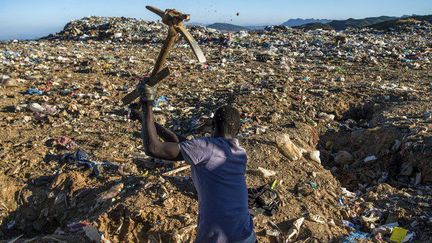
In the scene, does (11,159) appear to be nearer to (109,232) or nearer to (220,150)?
(109,232)

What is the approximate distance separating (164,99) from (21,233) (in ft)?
11.0

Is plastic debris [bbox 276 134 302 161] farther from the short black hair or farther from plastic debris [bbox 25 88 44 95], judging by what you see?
plastic debris [bbox 25 88 44 95]

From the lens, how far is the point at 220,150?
1.93 metres

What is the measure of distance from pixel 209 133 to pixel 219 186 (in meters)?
3.53

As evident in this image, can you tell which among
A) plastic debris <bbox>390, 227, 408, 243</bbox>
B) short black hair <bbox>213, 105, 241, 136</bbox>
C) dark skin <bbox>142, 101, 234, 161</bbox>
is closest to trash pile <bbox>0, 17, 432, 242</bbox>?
plastic debris <bbox>390, 227, 408, 243</bbox>

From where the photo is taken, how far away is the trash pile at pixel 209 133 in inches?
134

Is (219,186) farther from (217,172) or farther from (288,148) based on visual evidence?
(288,148)

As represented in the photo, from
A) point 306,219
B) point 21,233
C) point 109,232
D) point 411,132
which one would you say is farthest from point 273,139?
point 21,233

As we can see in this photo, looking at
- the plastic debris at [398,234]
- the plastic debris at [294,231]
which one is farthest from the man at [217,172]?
the plastic debris at [398,234]

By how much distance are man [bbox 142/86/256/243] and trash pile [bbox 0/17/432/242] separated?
574 millimetres

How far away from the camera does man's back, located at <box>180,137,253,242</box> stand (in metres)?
1.91

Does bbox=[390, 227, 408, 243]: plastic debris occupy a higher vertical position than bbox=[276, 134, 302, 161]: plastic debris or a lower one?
lower

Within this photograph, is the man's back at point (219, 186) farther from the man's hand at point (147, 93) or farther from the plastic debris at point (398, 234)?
the plastic debris at point (398, 234)

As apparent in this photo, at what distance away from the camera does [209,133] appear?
17.9ft
